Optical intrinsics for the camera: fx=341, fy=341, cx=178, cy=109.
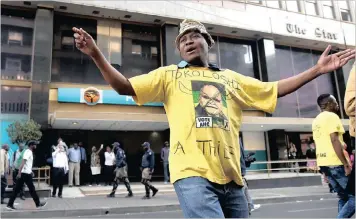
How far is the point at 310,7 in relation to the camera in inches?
971

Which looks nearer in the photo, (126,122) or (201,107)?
(201,107)

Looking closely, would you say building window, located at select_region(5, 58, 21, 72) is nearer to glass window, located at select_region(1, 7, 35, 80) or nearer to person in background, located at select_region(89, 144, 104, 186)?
glass window, located at select_region(1, 7, 35, 80)

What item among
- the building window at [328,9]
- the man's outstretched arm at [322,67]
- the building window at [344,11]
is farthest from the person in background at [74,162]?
the building window at [344,11]

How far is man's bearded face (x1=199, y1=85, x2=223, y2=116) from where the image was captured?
225 centimetres

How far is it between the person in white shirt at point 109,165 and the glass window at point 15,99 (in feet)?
16.0

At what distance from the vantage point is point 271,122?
18953 mm

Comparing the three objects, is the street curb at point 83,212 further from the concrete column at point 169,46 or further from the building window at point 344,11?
the building window at point 344,11

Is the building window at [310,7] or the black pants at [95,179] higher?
the building window at [310,7]

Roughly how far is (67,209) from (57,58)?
1090cm

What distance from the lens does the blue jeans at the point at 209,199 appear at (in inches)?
79.2

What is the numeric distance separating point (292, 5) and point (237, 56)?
608cm

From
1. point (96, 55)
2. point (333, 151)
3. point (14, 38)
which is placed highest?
point (14, 38)

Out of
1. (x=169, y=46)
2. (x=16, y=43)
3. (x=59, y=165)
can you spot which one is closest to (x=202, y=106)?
(x=59, y=165)

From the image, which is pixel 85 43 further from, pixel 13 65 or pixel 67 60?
pixel 67 60
